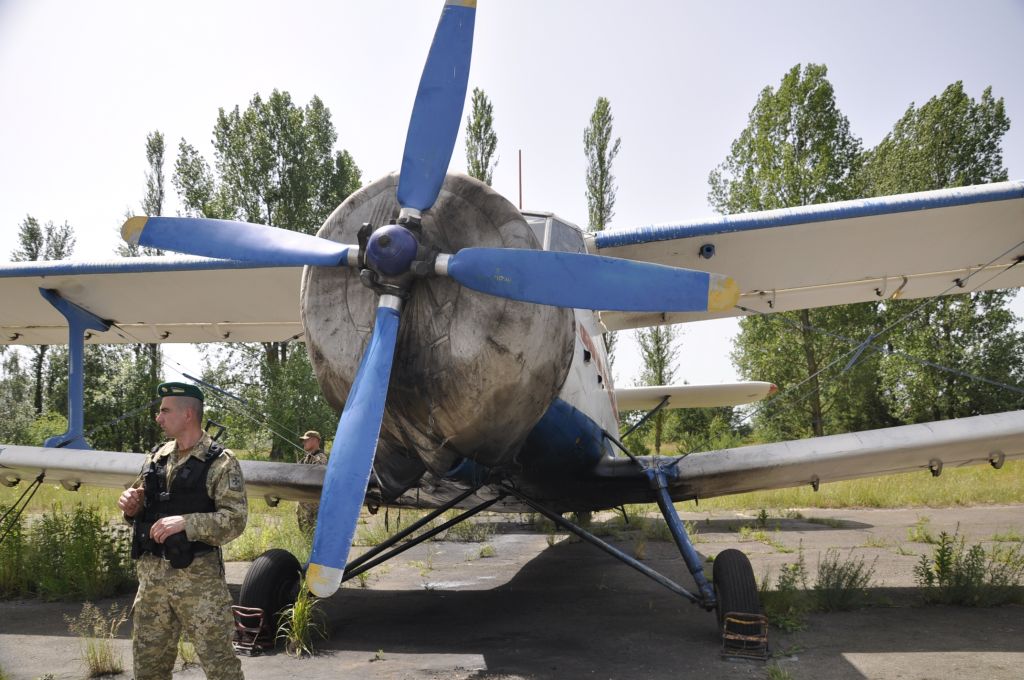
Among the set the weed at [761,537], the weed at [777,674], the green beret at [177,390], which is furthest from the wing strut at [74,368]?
the weed at [761,537]

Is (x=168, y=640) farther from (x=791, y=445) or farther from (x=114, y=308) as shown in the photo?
(x=114, y=308)

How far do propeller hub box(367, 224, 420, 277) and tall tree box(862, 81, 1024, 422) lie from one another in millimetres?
26478

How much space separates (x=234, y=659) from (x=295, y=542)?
556 centimetres

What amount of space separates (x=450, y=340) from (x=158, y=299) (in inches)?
243

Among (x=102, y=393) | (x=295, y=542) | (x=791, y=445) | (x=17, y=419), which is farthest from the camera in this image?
(x=17, y=419)

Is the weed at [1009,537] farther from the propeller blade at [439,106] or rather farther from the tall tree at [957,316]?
the tall tree at [957,316]

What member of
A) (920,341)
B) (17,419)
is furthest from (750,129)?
(17,419)

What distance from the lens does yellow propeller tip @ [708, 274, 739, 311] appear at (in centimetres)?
272

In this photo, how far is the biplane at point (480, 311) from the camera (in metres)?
3.09

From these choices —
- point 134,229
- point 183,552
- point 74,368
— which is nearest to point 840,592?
point 183,552

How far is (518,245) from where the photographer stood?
Answer: 3.32 metres

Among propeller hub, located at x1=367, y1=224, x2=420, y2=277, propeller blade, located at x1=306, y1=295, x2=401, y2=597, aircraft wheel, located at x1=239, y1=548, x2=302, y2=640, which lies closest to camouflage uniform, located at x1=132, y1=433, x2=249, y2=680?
propeller blade, located at x1=306, y1=295, x2=401, y2=597

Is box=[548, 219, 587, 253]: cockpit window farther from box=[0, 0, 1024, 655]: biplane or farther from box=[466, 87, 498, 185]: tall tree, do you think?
box=[466, 87, 498, 185]: tall tree

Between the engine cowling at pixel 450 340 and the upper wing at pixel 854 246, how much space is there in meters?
2.48
